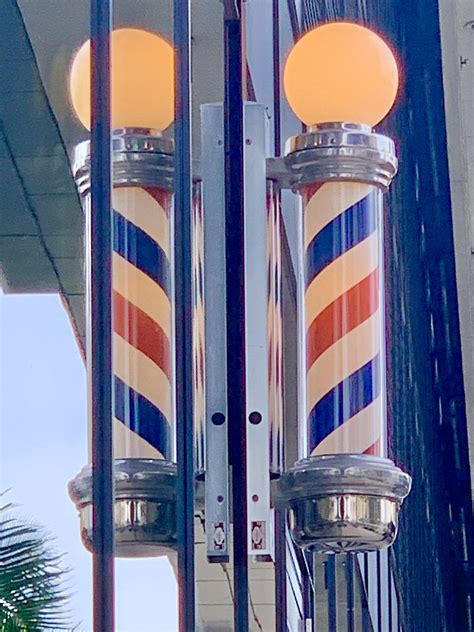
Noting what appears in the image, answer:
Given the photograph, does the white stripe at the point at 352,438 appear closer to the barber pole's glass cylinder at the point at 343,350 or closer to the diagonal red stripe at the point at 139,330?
the barber pole's glass cylinder at the point at 343,350

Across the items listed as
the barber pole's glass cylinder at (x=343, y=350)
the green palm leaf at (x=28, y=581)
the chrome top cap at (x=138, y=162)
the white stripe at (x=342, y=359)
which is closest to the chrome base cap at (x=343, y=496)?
the barber pole's glass cylinder at (x=343, y=350)

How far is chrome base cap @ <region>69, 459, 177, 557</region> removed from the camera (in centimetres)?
216

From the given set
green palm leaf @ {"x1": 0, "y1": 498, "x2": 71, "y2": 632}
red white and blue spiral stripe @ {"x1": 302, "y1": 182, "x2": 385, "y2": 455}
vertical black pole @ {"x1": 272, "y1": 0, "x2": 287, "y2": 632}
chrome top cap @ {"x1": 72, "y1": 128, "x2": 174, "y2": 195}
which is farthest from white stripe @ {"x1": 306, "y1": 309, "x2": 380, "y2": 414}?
vertical black pole @ {"x1": 272, "y1": 0, "x2": 287, "y2": 632}

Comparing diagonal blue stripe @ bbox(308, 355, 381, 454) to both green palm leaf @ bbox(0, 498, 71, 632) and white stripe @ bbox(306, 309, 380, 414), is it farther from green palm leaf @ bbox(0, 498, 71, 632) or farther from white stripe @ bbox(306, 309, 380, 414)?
green palm leaf @ bbox(0, 498, 71, 632)

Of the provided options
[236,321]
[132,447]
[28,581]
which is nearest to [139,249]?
[236,321]

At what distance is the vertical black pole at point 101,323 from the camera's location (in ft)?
6.45

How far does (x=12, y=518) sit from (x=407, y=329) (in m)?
4.10

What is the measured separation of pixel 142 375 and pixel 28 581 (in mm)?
2427

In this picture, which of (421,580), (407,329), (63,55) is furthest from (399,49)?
(421,580)

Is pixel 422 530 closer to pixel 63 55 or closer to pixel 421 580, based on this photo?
pixel 421 580

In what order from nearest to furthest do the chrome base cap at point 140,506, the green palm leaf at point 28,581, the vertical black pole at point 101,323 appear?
the vertical black pole at point 101,323 < the chrome base cap at point 140,506 < the green palm leaf at point 28,581

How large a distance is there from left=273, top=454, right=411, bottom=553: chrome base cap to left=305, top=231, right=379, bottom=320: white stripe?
22 cm

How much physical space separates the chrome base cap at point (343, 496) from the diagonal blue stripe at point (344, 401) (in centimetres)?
4

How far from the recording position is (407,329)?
853 cm
